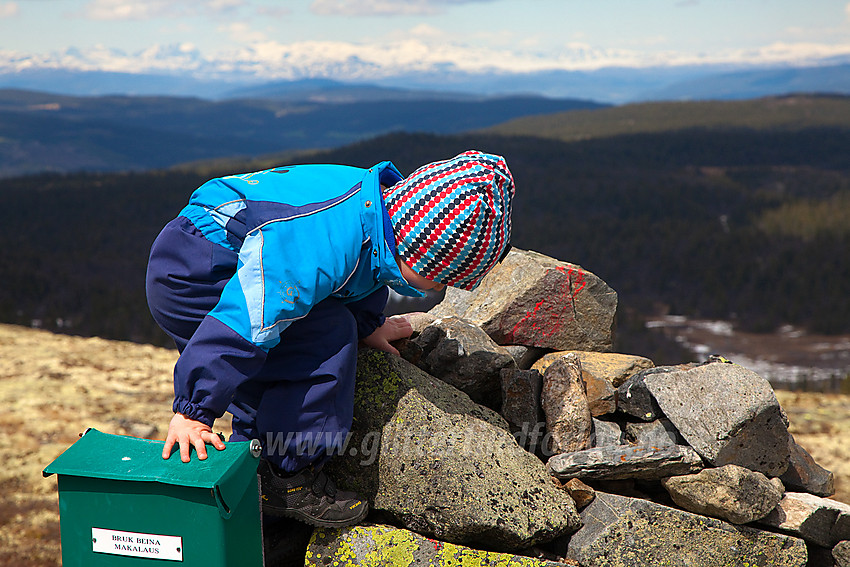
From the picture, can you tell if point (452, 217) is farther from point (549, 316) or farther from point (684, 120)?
point (684, 120)

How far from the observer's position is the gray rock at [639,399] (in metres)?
4.50

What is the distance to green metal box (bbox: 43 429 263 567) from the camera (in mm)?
2902

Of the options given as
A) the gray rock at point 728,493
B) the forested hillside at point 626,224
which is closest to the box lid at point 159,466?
the gray rock at point 728,493

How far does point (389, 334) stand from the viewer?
463 cm

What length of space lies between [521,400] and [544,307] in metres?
1.18

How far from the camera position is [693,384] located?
14.3 feet

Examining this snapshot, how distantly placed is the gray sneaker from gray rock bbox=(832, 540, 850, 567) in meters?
2.98

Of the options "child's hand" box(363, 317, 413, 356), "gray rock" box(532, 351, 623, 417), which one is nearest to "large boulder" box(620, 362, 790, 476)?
"gray rock" box(532, 351, 623, 417)

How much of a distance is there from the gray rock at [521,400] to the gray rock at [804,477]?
67.1 inches

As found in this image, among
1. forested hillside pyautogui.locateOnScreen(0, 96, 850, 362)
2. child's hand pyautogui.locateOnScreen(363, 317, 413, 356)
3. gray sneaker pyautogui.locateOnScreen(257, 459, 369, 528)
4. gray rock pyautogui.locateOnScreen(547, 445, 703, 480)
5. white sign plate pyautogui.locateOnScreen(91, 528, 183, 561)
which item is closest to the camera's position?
white sign plate pyautogui.locateOnScreen(91, 528, 183, 561)

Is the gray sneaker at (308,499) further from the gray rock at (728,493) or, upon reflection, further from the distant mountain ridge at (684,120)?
the distant mountain ridge at (684,120)

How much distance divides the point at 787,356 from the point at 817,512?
241 ft

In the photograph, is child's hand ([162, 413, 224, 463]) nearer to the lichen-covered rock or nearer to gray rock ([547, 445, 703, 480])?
the lichen-covered rock

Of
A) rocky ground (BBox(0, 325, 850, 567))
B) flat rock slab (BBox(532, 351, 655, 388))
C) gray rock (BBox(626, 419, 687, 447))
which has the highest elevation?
flat rock slab (BBox(532, 351, 655, 388))
